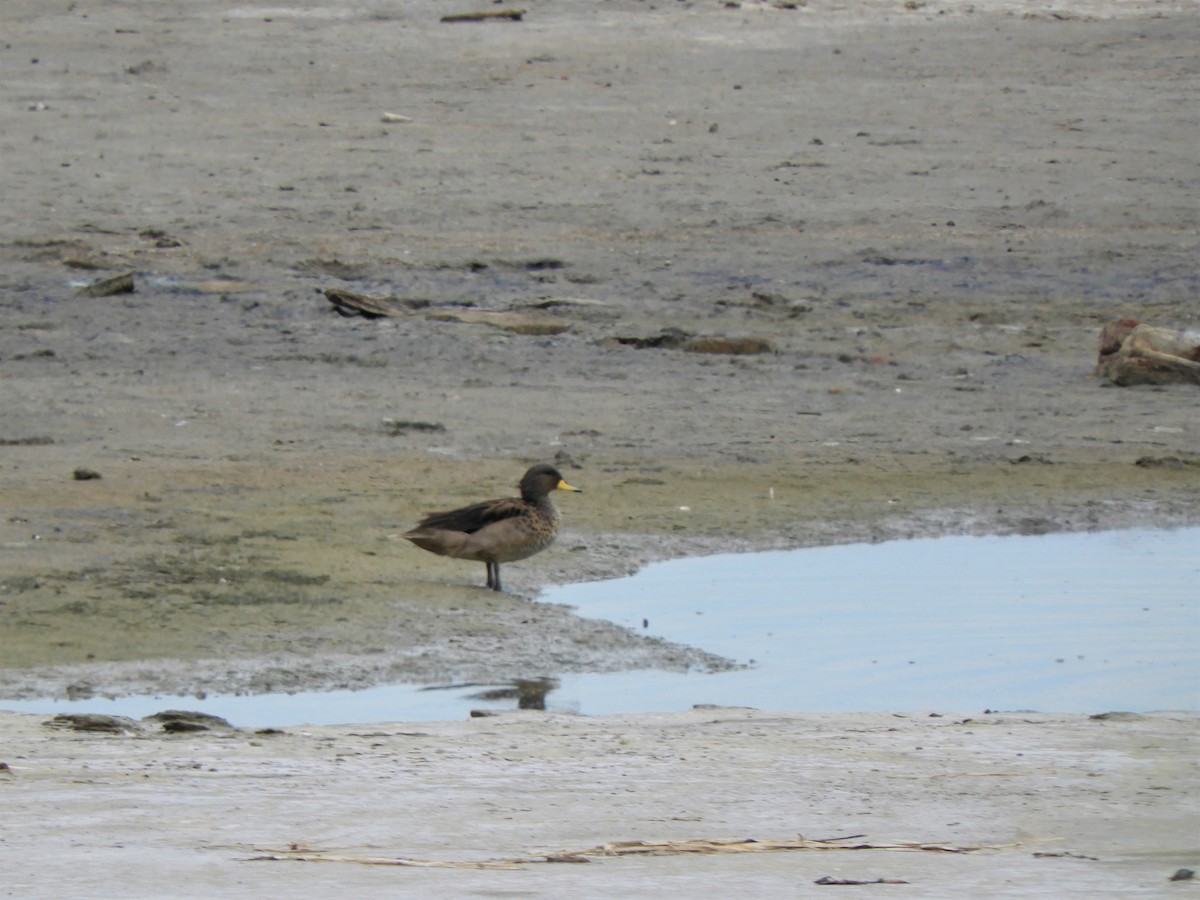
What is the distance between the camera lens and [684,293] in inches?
589

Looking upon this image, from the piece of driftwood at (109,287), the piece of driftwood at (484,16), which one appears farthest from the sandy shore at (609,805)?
the piece of driftwood at (484,16)

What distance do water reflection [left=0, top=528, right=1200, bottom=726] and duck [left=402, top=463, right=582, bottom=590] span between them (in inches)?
9.3

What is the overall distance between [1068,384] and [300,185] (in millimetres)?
7241

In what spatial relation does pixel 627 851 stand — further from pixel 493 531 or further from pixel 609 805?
pixel 493 531

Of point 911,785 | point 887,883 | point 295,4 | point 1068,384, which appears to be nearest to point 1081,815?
point 911,785

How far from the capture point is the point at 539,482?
8.55 m

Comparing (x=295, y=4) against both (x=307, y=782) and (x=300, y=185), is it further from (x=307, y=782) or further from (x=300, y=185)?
(x=307, y=782)

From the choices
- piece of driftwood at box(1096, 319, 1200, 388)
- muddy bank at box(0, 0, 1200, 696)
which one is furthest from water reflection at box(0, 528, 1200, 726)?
piece of driftwood at box(1096, 319, 1200, 388)

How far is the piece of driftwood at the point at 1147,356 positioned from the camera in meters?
12.7

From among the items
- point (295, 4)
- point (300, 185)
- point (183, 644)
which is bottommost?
point (183, 644)

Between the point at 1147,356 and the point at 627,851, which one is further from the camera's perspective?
the point at 1147,356

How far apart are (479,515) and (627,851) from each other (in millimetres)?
3805

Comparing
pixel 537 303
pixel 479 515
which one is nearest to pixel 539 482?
pixel 479 515

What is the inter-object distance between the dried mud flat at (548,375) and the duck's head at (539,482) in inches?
13.8
